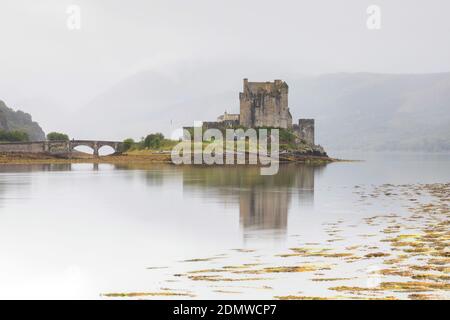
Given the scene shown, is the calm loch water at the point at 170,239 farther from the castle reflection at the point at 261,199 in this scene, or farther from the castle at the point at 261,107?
the castle at the point at 261,107

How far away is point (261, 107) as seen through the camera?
456 feet

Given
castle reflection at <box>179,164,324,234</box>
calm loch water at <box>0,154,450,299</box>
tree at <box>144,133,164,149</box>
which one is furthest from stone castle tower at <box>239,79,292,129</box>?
calm loch water at <box>0,154,450,299</box>

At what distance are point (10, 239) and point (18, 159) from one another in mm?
108495

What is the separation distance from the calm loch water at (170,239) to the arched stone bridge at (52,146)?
89042 millimetres

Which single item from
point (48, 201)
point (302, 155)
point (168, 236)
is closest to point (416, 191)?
point (48, 201)

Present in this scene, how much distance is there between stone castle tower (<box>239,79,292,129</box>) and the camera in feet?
456

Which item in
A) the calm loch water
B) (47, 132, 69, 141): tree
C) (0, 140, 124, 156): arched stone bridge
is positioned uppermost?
(47, 132, 69, 141): tree

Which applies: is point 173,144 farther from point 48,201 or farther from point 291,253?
point 291,253

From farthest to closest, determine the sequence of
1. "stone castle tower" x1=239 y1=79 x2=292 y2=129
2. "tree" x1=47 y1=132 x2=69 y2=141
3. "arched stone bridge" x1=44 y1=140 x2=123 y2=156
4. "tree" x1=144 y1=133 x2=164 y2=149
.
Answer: "tree" x1=47 y1=132 x2=69 y2=141
"arched stone bridge" x1=44 y1=140 x2=123 y2=156
"tree" x1=144 y1=133 x2=164 y2=149
"stone castle tower" x1=239 y1=79 x2=292 y2=129

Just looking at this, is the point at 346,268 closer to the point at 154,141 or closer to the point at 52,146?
the point at 154,141

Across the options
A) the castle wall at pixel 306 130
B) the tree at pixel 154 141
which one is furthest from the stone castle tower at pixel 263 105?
the tree at pixel 154 141

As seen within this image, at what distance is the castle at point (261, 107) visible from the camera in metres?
139

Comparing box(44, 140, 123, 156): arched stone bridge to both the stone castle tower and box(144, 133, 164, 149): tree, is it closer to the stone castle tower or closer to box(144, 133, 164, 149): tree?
box(144, 133, 164, 149): tree
